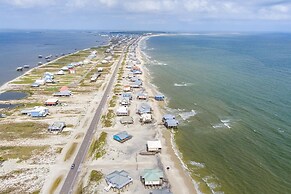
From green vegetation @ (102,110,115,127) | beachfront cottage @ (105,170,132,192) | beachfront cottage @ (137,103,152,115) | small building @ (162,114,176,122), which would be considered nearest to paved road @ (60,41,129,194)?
green vegetation @ (102,110,115,127)

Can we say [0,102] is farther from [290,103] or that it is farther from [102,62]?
[290,103]

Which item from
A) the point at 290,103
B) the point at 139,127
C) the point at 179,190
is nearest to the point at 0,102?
the point at 139,127

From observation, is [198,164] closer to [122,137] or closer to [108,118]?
[122,137]

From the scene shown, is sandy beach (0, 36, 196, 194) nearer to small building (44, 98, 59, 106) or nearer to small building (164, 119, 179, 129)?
small building (164, 119, 179, 129)

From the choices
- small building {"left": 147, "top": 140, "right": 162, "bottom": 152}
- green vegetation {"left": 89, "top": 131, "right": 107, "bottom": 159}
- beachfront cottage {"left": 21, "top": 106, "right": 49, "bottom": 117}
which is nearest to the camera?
green vegetation {"left": 89, "top": 131, "right": 107, "bottom": 159}

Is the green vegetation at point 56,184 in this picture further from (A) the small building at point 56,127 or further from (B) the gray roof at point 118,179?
(A) the small building at point 56,127

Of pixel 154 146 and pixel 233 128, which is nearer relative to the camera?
pixel 154 146

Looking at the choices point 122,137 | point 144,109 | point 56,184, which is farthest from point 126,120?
point 56,184
